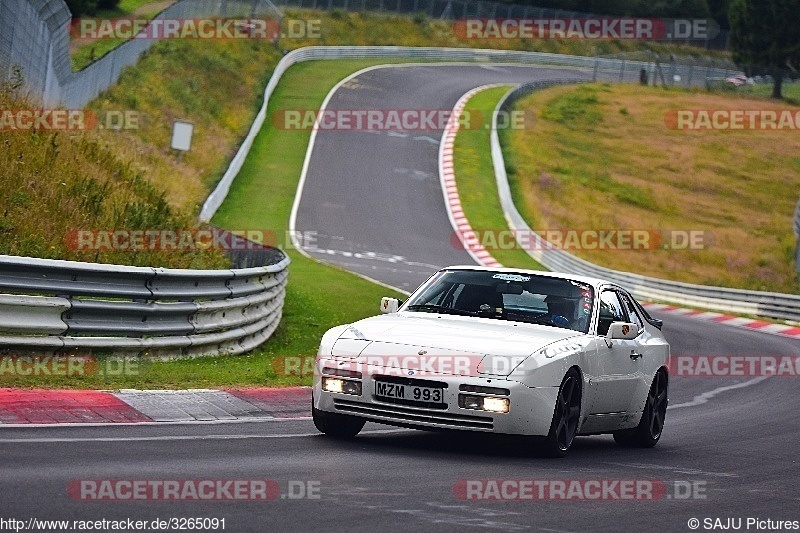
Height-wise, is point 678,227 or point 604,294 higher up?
point 604,294

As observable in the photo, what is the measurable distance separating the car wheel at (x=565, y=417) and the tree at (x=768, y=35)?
262 feet

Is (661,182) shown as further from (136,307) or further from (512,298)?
(512,298)

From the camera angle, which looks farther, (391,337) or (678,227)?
(678,227)

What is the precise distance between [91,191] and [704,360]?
1122 cm

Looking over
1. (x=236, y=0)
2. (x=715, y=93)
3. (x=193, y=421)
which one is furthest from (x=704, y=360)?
(x=715, y=93)

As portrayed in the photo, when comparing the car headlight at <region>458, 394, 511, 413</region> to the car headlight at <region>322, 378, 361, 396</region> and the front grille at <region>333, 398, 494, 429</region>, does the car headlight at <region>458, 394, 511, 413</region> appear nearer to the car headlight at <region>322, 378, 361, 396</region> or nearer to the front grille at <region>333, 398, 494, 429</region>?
the front grille at <region>333, 398, 494, 429</region>

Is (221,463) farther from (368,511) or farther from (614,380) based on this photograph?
(614,380)

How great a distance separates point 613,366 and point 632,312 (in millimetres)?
1202

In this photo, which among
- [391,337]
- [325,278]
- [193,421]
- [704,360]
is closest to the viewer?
[391,337]

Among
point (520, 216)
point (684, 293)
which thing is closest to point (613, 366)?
point (684, 293)

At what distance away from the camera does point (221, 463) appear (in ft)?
28.0

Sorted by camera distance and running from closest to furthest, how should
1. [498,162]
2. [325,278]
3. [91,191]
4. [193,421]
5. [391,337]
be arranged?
[391,337] < [193,421] < [91,191] < [325,278] < [498,162]

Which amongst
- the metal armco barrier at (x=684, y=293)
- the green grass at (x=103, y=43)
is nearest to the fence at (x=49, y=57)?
the green grass at (x=103, y=43)

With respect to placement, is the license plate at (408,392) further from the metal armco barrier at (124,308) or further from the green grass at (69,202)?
the green grass at (69,202)
